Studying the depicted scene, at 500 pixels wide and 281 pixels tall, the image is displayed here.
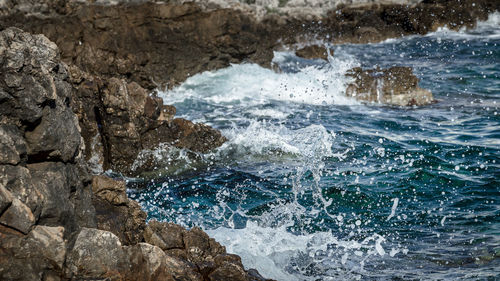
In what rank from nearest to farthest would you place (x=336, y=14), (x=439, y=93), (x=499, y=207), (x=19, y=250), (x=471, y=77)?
(x=19, y=250), (x=499, y=207), (x=439, y=93), (x=471, y=77), (x=336, y=14)

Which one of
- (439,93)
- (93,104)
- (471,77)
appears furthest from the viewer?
(471,77)

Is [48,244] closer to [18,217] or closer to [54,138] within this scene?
[18,217]

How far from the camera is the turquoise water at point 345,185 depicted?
6070mm

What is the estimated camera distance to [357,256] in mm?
6137

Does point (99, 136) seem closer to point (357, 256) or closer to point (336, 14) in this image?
point (357, 256)

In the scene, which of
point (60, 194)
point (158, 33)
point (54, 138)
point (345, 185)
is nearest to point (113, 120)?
point (345, 185)

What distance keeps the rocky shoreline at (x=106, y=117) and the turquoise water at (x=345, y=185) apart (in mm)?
760

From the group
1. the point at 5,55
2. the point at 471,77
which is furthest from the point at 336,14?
the point at 5,55

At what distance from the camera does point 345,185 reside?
838 cm

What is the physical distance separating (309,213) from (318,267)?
5.39ft

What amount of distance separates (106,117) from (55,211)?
17.1 feet

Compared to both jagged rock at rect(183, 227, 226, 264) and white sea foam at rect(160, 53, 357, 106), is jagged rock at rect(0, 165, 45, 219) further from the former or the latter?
white sea foam at rect(160, 53, 357, 106)

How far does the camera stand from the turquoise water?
19.9 feet

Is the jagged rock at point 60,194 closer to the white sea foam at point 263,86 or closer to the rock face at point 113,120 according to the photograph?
the rock face at point 113,120
